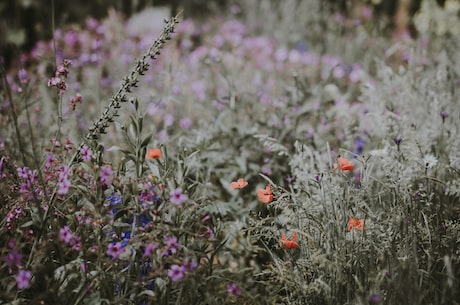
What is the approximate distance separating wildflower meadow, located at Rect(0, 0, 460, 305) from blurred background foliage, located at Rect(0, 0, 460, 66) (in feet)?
4.98

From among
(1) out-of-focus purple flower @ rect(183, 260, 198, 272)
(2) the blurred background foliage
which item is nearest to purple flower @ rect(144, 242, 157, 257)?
(1) out-of-focus purple flower @ rect(183, 260, 198, 272)

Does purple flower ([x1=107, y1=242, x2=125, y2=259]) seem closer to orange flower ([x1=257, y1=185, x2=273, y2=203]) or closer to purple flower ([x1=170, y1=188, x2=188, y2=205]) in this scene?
purple flower ([x1=170, y1=188, x2=188, y2=205])

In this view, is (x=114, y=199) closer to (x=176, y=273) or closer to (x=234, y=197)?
(x=176, y=273)

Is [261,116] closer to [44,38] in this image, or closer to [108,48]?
[108,48]

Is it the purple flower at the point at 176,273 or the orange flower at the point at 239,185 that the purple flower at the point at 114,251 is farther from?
the orange flower at the point at 239,185

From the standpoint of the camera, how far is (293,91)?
9.32ft

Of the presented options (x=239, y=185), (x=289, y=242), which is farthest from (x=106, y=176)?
(x=289, y=242)

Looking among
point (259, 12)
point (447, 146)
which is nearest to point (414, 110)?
point (447, 146)

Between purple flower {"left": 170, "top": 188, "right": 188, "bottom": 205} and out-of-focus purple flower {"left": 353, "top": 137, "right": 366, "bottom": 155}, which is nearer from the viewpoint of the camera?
purple flower {"left": 170, "top": 188, "right": 188, "bottom": 205}

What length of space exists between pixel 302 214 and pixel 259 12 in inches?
193

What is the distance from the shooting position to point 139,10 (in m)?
6.91

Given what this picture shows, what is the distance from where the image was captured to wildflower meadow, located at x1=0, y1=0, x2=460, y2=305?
4.66ft

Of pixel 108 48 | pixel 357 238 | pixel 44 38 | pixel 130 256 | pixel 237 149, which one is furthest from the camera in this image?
pixel 44 38

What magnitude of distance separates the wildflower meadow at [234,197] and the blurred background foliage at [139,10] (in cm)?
152
